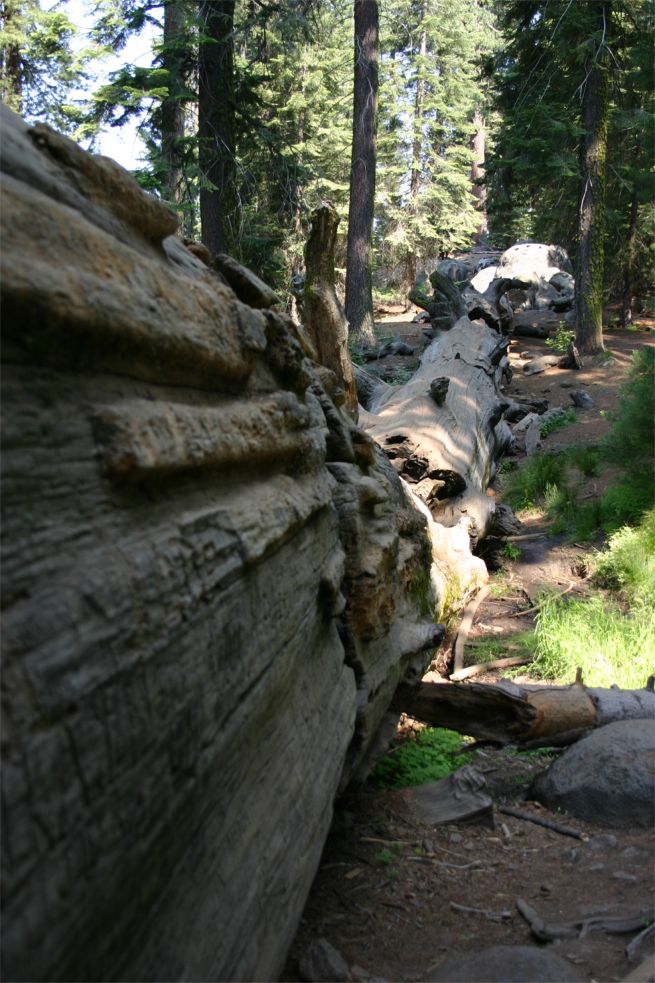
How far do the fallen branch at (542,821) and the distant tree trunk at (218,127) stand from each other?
958 cm

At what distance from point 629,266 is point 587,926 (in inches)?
736

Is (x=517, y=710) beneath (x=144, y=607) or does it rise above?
beneath

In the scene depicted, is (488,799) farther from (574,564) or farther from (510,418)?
(510,418)

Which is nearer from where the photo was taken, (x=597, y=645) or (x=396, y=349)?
(x=597, y=645)

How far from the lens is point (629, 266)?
18.6 meters

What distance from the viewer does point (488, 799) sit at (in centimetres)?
344

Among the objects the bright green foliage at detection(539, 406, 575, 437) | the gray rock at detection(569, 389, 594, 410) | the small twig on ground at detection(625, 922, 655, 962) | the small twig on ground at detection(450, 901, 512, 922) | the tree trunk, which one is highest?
the tree trunk

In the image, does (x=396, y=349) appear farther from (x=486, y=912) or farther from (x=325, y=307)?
(x=486, y=912)

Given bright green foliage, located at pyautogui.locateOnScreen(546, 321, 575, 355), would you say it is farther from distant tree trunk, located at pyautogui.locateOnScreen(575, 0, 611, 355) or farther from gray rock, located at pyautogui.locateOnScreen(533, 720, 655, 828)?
gray rock, located at pyautogui.locateOnScreen(533, 720, 655, 828)

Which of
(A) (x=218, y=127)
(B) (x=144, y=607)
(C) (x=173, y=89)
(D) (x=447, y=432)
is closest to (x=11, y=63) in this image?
(A) (x=218, y=127)

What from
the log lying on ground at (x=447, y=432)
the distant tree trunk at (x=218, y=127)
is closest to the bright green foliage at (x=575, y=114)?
the distant tree trunk at (x=218, y=127)

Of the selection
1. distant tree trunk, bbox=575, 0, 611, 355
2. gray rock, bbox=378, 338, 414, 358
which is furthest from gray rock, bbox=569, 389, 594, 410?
gray rock, bbox=378, 338, 414, 358

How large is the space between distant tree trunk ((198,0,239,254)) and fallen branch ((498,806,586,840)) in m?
9.58

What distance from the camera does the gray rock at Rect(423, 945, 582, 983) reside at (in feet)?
7.07
